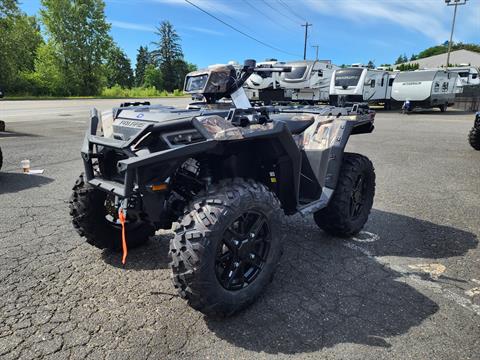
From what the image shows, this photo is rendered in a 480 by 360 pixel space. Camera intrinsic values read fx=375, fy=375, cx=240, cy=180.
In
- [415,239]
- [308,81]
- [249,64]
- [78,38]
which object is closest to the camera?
[249,64]

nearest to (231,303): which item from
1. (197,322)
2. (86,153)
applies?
(197,322)

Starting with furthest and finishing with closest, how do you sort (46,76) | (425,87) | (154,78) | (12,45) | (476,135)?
(154,78) → (46,76) → (12,45) → (425,87) → (476,135)

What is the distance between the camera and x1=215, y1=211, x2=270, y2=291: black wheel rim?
8.54ft

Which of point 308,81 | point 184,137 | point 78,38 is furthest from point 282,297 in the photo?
point 78,38

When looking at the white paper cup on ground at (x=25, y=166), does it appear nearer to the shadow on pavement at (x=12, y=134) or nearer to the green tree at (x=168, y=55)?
the shadow on pavement at (x=12, y=134)

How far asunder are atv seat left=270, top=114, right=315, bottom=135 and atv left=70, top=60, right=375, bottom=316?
0.02 m

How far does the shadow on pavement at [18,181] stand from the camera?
5.99 meters

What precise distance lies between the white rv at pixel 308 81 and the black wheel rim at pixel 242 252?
19.1 m

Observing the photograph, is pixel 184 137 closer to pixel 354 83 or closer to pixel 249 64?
pixel 249 64

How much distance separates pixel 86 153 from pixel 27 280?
123 centimetres

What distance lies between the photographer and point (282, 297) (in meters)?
2.94

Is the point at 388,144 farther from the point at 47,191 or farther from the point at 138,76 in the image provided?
the point at 138,76

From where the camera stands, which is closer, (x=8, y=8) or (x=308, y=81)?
(x=308, y=81)

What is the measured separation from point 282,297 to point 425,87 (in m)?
22.0
